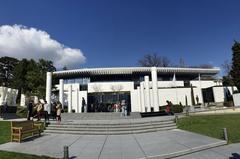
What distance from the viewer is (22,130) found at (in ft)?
33.9

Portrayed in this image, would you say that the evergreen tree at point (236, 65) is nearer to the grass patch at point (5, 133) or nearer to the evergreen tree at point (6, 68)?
→ the grass patch at point (5, 133)

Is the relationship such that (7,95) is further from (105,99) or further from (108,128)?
(105,99)

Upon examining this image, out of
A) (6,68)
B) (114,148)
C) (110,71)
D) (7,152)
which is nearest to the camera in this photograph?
(7,152)

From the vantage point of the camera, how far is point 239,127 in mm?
11820

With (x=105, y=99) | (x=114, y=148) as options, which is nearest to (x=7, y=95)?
(x=105, y=99)

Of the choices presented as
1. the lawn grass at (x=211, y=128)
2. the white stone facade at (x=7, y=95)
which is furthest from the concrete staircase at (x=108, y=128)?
the white stone facade at (x=7, y=95)

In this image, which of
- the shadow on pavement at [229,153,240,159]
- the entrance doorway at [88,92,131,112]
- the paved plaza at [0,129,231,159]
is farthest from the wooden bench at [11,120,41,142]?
the entrance doorway at [88,92,131,112]

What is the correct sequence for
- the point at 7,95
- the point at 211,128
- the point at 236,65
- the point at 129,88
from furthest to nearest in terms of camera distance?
the point at 129,88 < the point at 236,65 < the point at 7,95 < the point at 211,128

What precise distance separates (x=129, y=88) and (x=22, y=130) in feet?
107

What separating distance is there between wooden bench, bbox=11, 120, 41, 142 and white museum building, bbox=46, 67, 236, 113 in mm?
17207

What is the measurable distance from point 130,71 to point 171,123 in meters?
31.8

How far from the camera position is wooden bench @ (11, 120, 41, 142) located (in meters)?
10.1

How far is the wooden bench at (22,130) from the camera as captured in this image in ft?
33.1

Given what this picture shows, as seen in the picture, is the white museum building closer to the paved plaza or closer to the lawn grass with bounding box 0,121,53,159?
the lawn grass with bounding box 0,121,53,159
